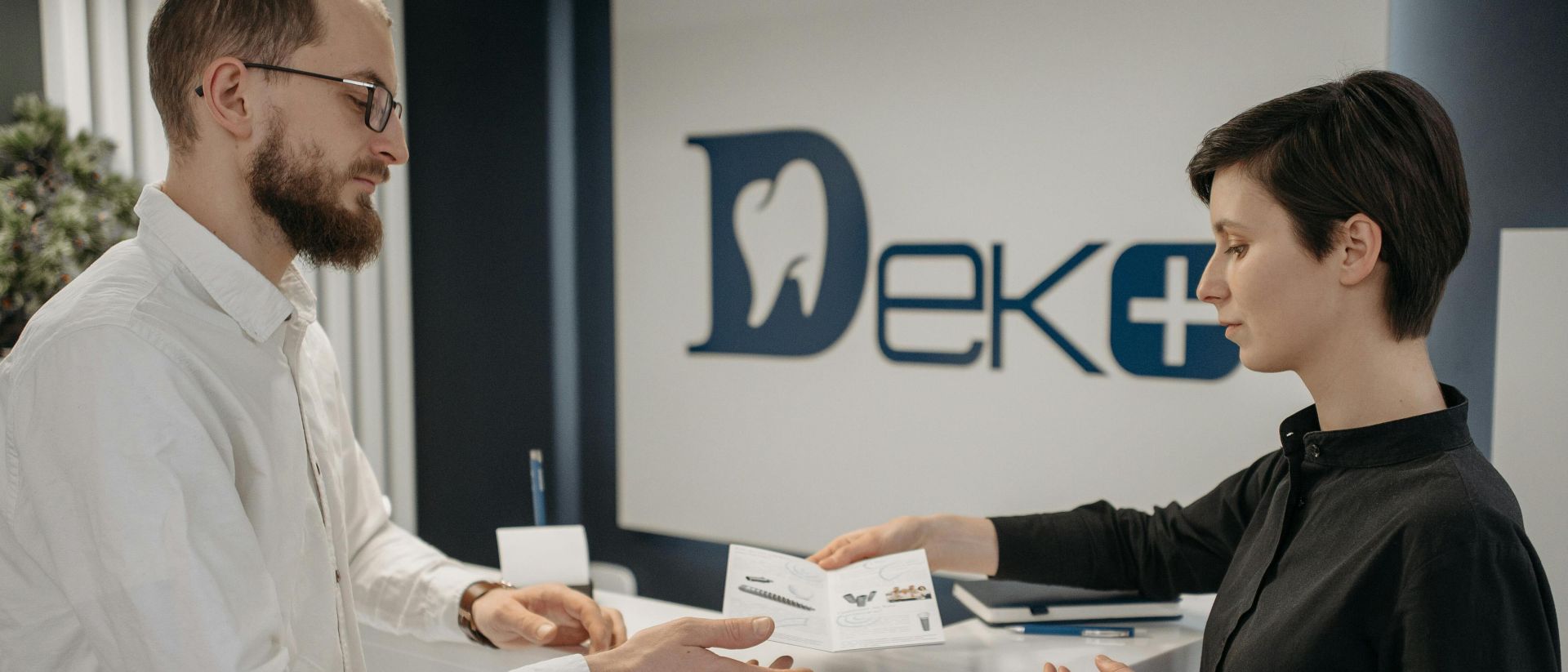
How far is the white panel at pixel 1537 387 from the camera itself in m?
2.24

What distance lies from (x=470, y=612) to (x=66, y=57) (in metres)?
2.46

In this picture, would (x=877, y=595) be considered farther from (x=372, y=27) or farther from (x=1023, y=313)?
(x=1023, y=313)

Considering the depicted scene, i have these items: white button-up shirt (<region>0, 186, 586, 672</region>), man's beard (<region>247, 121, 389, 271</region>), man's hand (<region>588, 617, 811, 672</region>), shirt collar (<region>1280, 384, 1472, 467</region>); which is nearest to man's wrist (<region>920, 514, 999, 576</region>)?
man's hand (<region>588, 617, 811, 672</region>)

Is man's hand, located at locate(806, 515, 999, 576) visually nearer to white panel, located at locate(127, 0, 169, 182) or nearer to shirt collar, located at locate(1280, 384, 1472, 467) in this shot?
shirt collar, located at locate(1280, 384, 1472, 467)

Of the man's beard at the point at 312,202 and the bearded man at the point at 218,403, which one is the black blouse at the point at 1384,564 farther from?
the man's beard at the point at 312,202

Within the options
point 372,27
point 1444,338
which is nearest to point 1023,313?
point 1444,338

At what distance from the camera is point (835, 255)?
356 centimetres

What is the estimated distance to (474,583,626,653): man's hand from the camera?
1779 mm

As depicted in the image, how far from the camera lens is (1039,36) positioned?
314 centimetres

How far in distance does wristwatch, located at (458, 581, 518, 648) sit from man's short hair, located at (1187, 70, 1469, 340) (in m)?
1.39

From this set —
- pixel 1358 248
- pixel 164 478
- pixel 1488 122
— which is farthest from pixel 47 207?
pixel 1488 122

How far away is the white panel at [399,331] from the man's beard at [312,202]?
269 cm

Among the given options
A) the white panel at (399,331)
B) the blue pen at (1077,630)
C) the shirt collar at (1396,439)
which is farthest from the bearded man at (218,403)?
the white panel at (399,331)

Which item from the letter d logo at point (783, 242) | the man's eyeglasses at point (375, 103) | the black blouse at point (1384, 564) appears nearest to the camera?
the black blouse at point (1384, 564)
